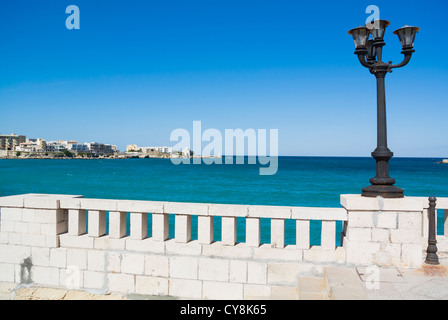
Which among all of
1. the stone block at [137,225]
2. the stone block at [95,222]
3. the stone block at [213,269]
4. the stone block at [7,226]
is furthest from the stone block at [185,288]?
the stone block at [7,226]

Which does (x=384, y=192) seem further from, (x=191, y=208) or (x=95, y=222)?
(x=95, y=222)

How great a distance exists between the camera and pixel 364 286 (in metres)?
4.39

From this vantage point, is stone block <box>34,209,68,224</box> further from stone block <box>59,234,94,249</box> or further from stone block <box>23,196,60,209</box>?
stone block <box>59,234,94,249</box>

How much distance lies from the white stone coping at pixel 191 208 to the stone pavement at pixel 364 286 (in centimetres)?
84

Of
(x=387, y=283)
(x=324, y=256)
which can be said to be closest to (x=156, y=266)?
(x=324, y=256)

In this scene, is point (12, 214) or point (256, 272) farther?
point (12, 214)

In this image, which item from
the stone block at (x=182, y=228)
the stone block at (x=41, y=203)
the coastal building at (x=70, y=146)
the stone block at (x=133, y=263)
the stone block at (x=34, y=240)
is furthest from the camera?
the coastal building at (x=70, y=146)

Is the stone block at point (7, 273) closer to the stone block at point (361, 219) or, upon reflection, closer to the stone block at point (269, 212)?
the stone block at point (269, 212)

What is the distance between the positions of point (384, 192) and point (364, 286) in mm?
1546

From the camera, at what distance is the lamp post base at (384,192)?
5.20 m
